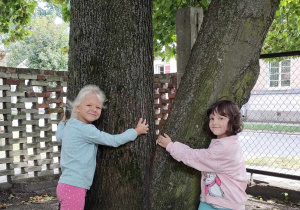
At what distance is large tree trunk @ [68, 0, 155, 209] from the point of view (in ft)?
8.69

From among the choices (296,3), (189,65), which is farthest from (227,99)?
(296,3)

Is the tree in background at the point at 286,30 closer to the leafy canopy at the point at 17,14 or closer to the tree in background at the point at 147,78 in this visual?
the leafy canopy at the point at 17,14

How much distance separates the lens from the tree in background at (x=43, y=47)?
39188 mm

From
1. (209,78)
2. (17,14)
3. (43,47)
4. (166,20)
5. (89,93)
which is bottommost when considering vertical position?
(89,93)

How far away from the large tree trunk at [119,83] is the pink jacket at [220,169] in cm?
37

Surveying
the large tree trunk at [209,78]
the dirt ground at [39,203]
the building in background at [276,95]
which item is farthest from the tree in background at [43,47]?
the large tree trunk at [209,78]

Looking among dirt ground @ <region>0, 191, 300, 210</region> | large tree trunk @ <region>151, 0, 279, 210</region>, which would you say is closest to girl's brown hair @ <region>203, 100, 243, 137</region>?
large tree trunk @ <region>151, 0, 279, 210</region>

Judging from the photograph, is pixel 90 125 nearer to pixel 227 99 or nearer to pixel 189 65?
pixel 189 65

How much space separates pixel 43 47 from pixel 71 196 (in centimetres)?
4310

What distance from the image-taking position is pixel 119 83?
2652 mm

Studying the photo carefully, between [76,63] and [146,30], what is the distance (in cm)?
62

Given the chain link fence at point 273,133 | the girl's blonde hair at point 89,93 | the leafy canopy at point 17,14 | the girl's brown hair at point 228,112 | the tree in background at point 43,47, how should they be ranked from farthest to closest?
1. the tree in background at point 43,47
2. the leafy canopy at point 17,14
3. the chain link fence at point 273,133
4. the girl's blonde hair at point 89,93
5. the girl's brown hair at point 228,112

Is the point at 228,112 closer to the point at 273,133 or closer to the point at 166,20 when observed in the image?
the point at 273,133

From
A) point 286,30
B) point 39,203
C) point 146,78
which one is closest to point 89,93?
point 146,78
